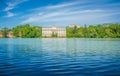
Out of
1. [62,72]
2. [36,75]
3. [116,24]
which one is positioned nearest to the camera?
[36,75]

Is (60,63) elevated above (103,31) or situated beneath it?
situated beneath

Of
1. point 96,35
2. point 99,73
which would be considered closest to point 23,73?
point 99,73

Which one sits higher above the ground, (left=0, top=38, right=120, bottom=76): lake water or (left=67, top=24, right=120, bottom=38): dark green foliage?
(left=67, top=24, right=120, bottom=38): dark green foliage

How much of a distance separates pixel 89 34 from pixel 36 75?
597ft

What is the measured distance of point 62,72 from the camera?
15.8m

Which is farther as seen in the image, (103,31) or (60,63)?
(103,31)

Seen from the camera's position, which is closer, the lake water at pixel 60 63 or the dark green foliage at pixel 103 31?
the lake water at pixel 60 63

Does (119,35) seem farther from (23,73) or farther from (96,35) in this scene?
(23,73)

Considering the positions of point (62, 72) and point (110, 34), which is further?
point (110, 34)

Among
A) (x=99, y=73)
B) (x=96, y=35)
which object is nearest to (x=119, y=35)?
(x=96, y=35)

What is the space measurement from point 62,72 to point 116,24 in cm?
17680

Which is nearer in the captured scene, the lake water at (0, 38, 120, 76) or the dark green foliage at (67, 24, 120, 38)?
the lake water at (0, 38, 120, 76)

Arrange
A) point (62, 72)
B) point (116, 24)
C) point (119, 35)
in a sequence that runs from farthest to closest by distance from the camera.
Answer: point (116, 24)
point (119, 35)
point (62, 72)

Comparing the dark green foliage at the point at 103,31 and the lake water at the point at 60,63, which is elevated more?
the dark green foliage at the point at 103,31
